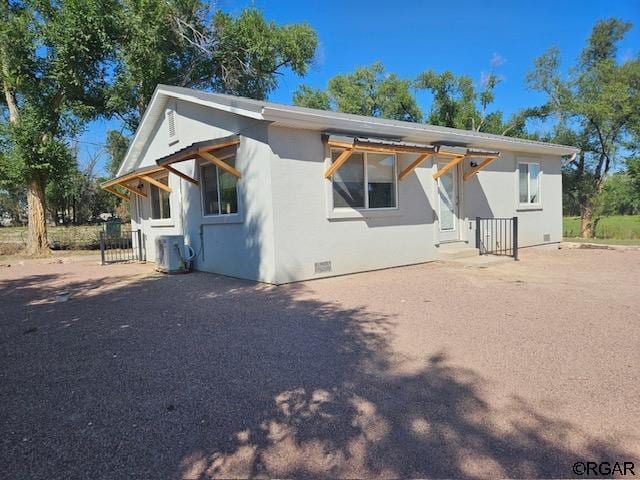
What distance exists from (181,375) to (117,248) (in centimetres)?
1395

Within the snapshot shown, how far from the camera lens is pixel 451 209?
→ 10.1m

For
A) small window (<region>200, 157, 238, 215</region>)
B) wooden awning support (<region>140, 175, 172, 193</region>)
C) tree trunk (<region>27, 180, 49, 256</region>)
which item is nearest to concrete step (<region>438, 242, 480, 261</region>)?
small window (<region>200, 157, 238, 215</region>)

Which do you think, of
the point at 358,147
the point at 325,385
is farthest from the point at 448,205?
the point at 325,385

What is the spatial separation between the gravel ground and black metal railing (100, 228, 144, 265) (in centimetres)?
672

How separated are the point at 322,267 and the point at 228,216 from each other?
222cm

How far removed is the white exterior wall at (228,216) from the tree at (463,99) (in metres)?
20.4

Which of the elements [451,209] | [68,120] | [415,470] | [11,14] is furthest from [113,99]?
[415,470]

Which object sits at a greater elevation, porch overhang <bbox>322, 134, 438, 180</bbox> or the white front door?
porch overhang <bbox>322, 134, 438, 180</bbox>

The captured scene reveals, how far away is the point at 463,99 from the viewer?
2605 cm

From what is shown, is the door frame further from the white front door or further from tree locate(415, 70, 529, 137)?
tree locate(415, 70, 529, 137)

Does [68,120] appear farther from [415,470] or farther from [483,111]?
[483,111]

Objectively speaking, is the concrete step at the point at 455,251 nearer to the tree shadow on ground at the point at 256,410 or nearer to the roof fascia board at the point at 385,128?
the roof fascia board at the point at 385,128

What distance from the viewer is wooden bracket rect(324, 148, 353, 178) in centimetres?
719

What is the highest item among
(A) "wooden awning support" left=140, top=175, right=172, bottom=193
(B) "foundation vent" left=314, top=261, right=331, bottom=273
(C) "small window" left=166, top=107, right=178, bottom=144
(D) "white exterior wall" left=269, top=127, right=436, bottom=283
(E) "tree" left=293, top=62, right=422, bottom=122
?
(E) "tree" left=293, top=62, right=422, bottom=122
